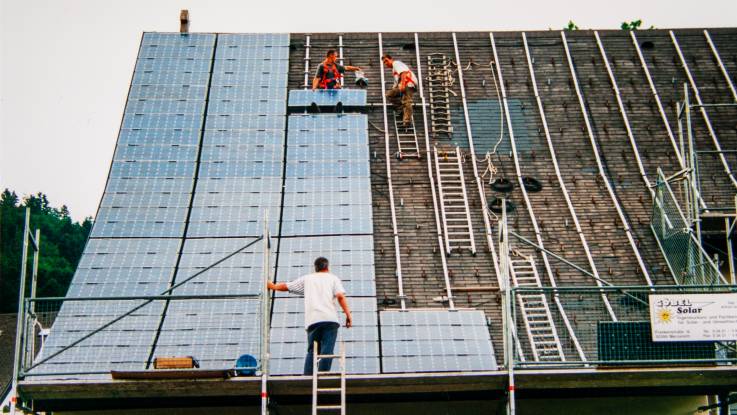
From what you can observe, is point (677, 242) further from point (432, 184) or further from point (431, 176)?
point (431, 176)

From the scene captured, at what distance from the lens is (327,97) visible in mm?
24000

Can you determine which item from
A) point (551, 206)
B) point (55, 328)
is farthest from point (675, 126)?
point (55, 328)

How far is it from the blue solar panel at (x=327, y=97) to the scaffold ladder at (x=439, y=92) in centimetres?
165

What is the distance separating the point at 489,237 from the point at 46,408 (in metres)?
9.00

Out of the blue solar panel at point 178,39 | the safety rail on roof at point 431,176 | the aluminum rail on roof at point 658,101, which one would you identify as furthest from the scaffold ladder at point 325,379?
the blue solar panel at point 178,39

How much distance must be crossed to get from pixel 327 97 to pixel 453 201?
434 cm

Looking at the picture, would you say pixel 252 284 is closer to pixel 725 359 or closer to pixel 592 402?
pixel 592 402

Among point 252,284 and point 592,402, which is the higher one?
point 252,284

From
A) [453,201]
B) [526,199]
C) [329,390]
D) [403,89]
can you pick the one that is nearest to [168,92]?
[403,89]

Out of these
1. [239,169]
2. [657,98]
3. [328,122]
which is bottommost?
[239,169]

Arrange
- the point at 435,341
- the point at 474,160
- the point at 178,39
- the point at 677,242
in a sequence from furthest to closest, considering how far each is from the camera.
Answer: the point at 178,39 → the point at 474,160 → the point at 677,242 → the point at 435,341

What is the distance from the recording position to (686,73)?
25.4 meters

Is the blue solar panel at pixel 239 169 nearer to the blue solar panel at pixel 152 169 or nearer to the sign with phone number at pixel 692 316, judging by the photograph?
the blue solar panel at pixel 152 169

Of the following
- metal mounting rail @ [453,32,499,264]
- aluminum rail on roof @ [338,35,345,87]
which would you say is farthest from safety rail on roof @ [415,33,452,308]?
aluminum rail on roof @ [338,35,345,87]
